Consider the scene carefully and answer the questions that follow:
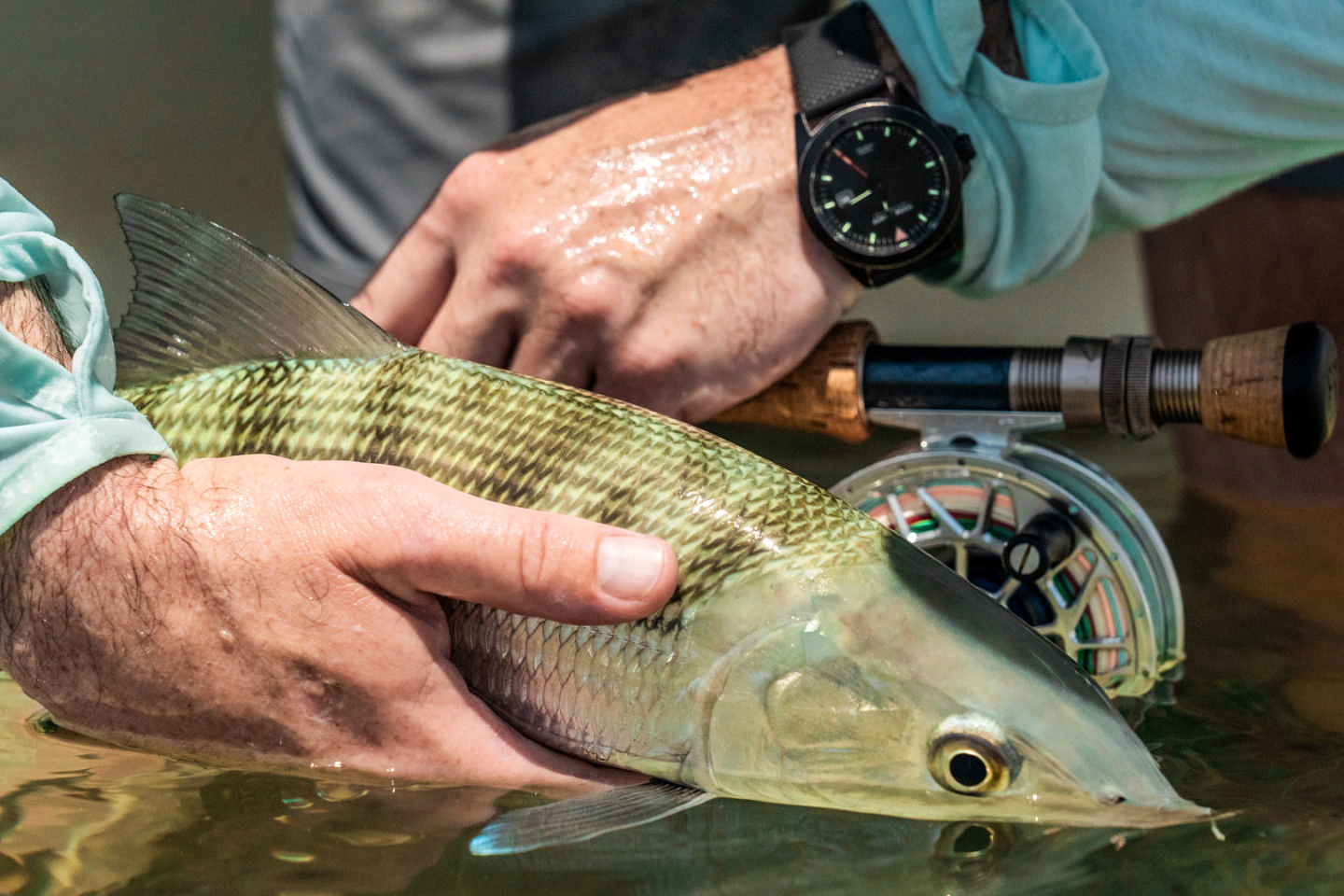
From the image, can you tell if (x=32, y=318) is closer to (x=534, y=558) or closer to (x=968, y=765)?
(x=534, y=558)

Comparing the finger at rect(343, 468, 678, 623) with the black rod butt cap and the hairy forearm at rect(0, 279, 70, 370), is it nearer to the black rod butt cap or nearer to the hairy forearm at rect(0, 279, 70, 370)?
the hairy forearm at rect(0, 279, 70, 370)

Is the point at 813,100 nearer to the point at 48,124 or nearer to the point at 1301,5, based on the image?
the point at 1301,5

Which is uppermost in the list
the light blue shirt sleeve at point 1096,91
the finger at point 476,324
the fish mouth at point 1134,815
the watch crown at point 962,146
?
the light blue shirt sleeve at point 1096,91

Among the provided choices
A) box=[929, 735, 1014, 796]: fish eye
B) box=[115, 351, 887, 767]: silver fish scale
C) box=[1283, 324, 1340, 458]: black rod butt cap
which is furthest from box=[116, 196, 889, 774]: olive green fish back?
box=[1283, 324, 1340, 458]: black rod butt cap

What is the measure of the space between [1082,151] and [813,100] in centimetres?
41

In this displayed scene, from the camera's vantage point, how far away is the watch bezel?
6.15 ft

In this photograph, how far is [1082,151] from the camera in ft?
6.38

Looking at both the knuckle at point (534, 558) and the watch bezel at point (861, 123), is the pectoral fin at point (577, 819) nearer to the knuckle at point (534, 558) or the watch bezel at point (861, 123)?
the knuckle at point (534, 558)

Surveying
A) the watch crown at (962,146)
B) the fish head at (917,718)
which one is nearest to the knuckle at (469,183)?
the watch crown at (962,146)

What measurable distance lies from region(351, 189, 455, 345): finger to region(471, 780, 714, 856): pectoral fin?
36.0 inches

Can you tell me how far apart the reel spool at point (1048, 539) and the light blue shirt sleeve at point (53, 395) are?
3.10 feet

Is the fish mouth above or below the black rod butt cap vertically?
below

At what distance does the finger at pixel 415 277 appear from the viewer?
2.00m

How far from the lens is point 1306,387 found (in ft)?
5.30
